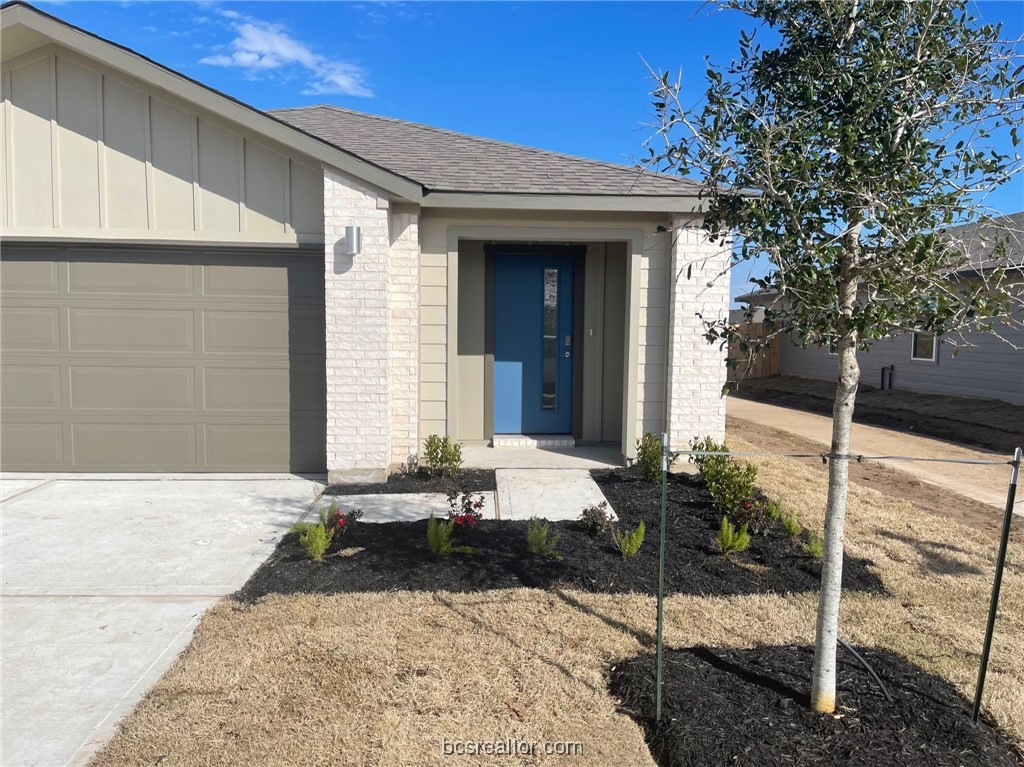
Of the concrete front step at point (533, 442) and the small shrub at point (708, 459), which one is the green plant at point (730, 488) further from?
the concrete front step at point (533, 442)

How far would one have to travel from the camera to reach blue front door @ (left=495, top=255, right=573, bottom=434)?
8500mm

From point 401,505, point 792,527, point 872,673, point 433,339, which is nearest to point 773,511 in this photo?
point 792,527

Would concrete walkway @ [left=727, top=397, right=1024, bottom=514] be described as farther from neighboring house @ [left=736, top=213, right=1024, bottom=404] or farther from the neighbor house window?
the neighbor house window

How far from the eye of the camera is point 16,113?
6.56m

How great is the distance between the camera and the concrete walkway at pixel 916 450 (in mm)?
7672

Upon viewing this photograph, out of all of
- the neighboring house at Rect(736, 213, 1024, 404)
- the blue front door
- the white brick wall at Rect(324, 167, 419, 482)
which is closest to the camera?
the white brick wall at Rect(324, 167, 419, 482)

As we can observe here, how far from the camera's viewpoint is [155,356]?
22.8 feet

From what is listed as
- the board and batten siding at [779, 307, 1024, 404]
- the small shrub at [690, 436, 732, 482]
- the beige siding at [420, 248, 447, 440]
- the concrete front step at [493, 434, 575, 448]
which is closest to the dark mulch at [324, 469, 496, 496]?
the beige siding at [420, 248, 447, 440]

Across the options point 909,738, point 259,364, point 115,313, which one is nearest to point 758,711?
point 909,738

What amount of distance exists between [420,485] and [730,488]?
2.83 meters

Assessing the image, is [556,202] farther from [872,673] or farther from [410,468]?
[872,673]

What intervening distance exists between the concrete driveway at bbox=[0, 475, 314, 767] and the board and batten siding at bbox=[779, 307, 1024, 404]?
9.73 metres

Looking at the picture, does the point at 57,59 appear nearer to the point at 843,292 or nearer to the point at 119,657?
the point at 119,657

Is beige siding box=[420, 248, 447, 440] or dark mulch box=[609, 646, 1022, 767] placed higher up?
beige siding box=[420, 248, 447, 440]
